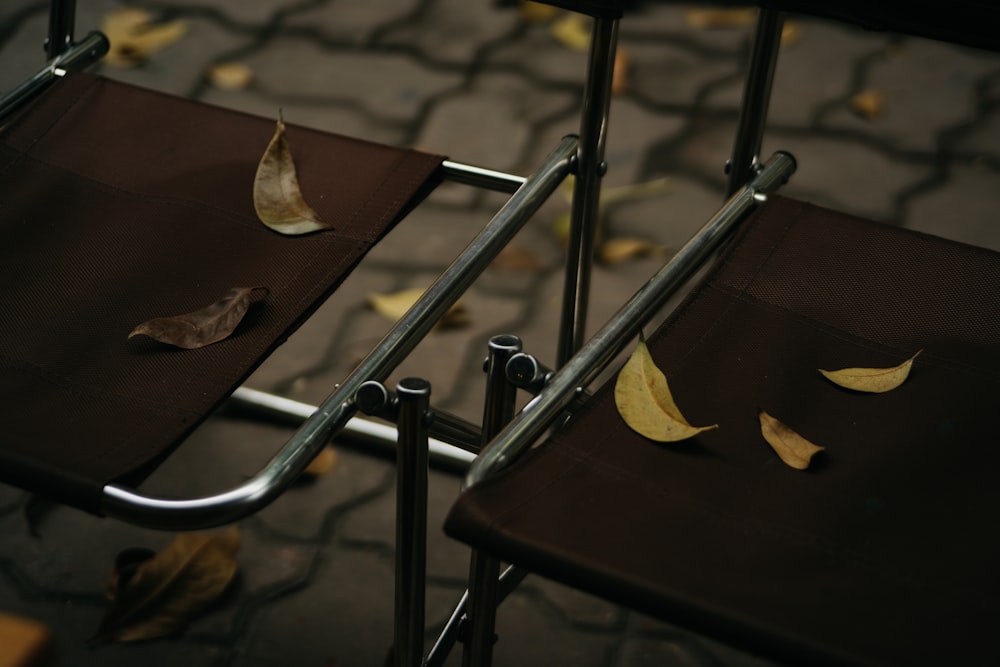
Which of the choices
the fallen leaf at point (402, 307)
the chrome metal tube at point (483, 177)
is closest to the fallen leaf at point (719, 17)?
the fallen leaf at point (402, 307)

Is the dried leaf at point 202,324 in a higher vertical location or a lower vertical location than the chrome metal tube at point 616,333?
lower

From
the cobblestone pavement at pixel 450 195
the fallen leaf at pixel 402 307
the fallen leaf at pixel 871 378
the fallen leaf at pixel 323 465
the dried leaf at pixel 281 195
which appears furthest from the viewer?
the fallen leaf at pixel 402 307

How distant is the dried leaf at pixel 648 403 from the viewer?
3.48 feet

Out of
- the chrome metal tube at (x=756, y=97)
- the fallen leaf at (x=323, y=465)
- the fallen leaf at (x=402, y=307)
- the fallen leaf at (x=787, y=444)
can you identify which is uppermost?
the chrome metal tube at (x=756, y=97)

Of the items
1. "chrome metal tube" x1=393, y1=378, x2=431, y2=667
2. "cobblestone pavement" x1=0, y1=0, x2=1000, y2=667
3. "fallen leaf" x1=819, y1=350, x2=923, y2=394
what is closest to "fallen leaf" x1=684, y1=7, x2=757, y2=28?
→ "cobblestone pavement" x1=0, y1=0, x2=1000, y2=667

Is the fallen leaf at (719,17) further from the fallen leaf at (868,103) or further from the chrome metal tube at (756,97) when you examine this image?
the chrome metal tube at (756,97)

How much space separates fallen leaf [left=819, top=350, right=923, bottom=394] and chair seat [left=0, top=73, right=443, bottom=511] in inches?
18.9

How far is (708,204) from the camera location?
2307mm

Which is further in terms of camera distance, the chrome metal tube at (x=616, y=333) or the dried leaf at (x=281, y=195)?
the dried leaf at (x=281, y=195)

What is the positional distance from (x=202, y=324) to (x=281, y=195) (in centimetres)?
22

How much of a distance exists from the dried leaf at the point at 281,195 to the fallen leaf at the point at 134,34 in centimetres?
139

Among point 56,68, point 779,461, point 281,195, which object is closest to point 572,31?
point 56,68

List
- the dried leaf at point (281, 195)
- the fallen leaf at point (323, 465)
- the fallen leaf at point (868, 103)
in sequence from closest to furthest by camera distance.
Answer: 1. the dried leaf at point (281, 195)
2. the fallen leaf at point (323, 465)
3. the fallen leaf at point (868, 103)

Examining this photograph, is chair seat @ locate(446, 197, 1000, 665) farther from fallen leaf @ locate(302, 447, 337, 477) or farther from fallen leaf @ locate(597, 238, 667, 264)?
fallen leaf @ locate(597, 238, 667, 264)
